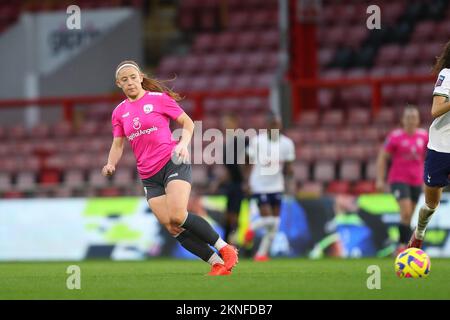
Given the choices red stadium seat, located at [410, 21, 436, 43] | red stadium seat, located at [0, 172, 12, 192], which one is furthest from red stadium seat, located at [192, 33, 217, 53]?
red stadium seat, located at [0, 172, 12, 192]

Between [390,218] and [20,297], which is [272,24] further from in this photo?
[20,297]

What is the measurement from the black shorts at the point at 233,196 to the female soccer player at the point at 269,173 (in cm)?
56

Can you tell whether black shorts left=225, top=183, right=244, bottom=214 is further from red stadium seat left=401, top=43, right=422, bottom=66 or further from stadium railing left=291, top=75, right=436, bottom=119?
red stadium seat left=401, top=43, right=422, bottom=66

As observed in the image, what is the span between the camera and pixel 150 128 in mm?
11383

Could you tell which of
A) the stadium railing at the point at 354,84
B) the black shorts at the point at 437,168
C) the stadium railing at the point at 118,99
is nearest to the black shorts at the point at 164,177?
the black shorts at the point at 437,168

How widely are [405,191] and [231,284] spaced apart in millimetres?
6052

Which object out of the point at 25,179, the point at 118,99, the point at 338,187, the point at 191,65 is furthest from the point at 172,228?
the point at 191,65

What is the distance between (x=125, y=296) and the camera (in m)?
9.27

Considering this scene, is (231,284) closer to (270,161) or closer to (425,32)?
(270,161)

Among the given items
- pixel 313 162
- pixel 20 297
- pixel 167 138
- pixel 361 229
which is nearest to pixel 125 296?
pixel 20 297

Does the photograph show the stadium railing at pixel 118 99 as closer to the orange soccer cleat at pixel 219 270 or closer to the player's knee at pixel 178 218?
the orange soccer cleat at pixel 219 270

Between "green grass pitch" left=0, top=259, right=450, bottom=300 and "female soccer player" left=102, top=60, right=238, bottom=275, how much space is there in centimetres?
38

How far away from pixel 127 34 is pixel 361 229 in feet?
38.2
